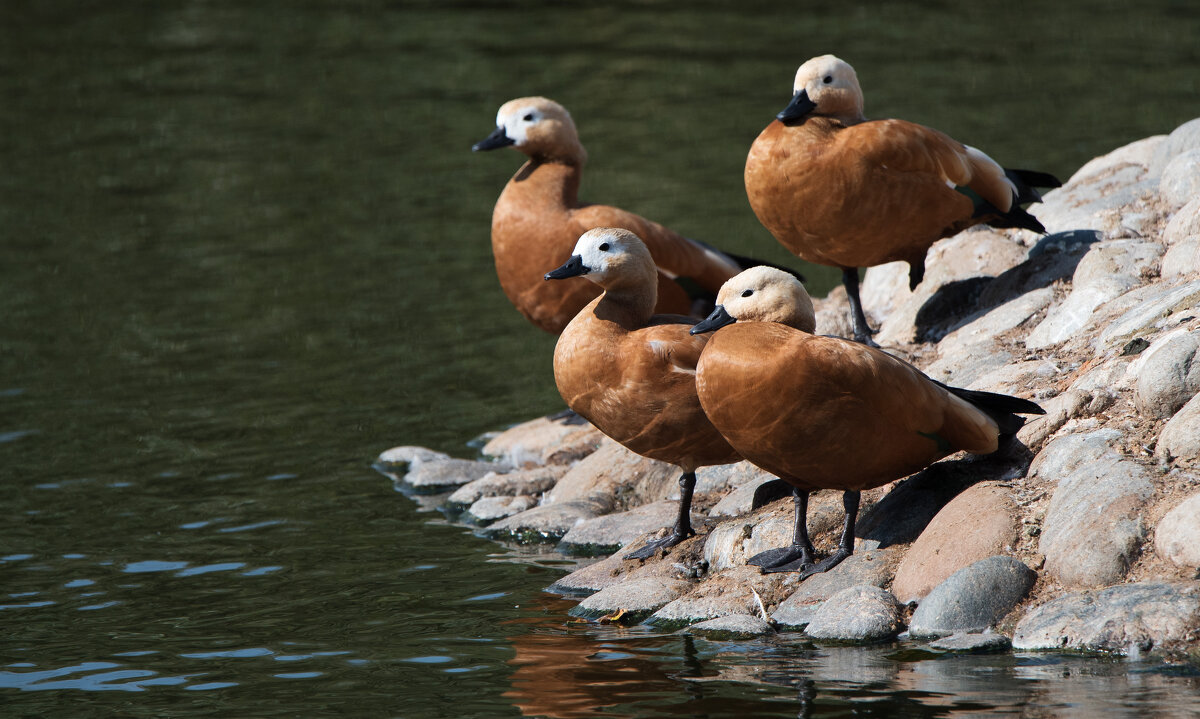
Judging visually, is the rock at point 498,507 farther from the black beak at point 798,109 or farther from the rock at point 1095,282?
the rock at point 1095,282

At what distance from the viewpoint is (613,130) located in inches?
895

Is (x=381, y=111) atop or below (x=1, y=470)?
atop

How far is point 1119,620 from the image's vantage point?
612 cm

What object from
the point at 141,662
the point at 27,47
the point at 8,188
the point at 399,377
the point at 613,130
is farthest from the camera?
the point at 27,47

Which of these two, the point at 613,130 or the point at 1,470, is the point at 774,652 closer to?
the point at 1,470

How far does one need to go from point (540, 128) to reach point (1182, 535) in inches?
222

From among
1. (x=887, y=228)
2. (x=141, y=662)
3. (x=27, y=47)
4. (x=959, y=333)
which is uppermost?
(x=27, y=47)

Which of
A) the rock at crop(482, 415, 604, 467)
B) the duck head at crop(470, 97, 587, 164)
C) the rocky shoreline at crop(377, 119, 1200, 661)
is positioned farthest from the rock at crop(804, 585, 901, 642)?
the duck head at crop(470, 97, 587, 164)

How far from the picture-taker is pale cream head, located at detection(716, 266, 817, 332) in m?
7.22

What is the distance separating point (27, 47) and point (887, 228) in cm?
2481

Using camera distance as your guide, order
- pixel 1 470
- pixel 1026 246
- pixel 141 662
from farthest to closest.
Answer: pixel 1 470, pixel 1026 246, pixel 141 662

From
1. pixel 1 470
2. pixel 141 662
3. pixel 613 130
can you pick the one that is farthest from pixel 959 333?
pixel 613 130

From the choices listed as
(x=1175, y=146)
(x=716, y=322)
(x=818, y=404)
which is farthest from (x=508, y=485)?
(x=1175, y=146)

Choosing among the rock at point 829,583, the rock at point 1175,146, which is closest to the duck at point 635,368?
the rock at point 829,583
